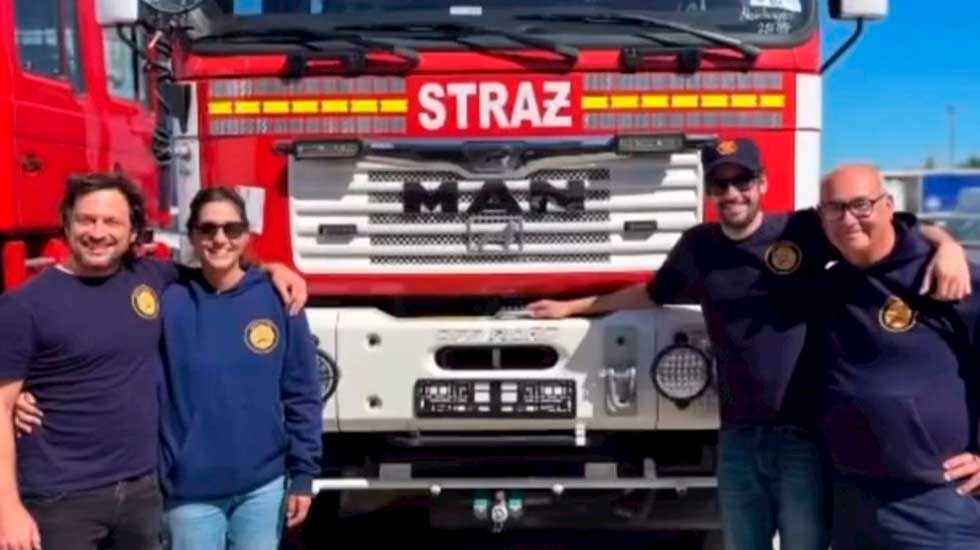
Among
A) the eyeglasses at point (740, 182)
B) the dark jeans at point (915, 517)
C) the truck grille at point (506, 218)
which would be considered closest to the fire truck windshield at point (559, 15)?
the truck grille at point (506, 218)

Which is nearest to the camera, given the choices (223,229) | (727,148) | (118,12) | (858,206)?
(858,206)

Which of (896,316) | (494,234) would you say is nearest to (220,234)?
(494,234)

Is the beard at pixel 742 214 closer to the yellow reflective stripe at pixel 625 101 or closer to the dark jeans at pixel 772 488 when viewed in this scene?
the dark jeans at pixel 772 488

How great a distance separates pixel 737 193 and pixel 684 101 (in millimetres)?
953

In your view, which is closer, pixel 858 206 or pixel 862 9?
pixel 858 206

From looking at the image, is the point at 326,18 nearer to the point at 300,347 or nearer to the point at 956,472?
the point at 300,347

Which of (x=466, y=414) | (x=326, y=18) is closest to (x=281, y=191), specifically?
(x=326, y=18)

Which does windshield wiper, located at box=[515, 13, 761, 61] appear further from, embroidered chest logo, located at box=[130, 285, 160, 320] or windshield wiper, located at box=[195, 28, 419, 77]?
embroidered chest logo, located at box=[130, 285, 160, 320]

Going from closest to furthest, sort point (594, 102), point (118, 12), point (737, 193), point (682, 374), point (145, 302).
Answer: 1. point (145, 302)
2. point (737, 193)
3. point (682, 374)
4. point (118, 12)
5. point (594, 102)

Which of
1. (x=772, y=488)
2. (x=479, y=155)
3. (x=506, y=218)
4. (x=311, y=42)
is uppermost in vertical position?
→ (x=311, y=42)

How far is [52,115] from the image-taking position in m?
6.68

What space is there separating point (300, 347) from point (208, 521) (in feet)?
1.70

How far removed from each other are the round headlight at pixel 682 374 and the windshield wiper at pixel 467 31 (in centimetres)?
104

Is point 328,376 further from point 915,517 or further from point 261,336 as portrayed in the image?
point 915,517
